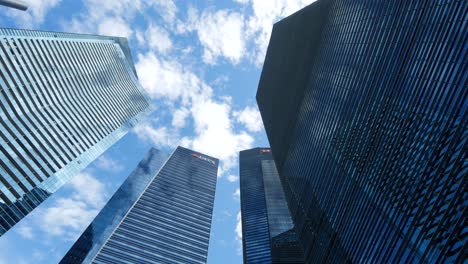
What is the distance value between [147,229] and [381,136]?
420 feet

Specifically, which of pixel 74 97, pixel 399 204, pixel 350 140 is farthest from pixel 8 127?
pixel 399 204

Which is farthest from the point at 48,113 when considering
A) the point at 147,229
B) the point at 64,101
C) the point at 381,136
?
the point at 147,229

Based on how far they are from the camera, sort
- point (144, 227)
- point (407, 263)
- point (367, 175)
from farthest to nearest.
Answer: point (144, 227) → point (367, 175) → point (407, 263)

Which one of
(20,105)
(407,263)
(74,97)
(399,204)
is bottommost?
(407,263)

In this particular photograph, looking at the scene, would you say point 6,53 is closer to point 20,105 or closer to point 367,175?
point 20,105

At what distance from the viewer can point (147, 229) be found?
6407 inches

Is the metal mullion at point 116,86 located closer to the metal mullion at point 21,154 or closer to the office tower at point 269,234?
the metal mullion at point 21,154

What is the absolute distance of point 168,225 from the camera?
6698 inches

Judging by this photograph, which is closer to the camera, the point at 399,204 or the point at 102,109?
the point at 399,204

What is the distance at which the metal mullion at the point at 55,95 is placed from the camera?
9512 cm

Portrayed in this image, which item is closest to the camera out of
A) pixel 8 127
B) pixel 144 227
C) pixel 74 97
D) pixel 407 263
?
pixel 407 263

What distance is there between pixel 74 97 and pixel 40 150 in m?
28.2

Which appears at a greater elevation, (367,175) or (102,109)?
(102,109)

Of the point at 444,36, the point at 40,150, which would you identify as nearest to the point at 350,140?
the point at 444,36
